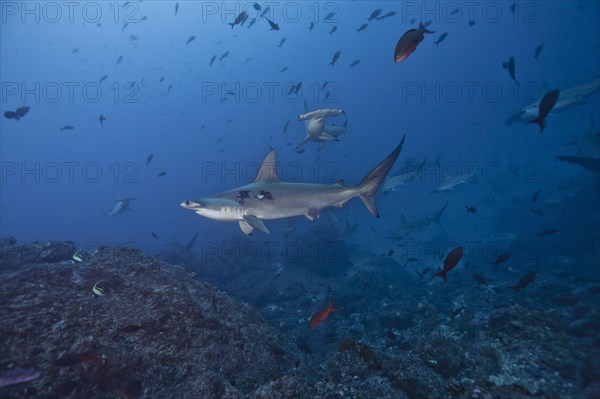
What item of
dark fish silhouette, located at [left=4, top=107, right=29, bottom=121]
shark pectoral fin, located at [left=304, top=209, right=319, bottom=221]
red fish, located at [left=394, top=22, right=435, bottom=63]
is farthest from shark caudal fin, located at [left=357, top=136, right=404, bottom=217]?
dark fish silhouette, located at [left=4, top=107, right=29, bottom=121]

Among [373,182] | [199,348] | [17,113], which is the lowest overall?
[199,348]

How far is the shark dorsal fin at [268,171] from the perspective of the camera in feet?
21.9

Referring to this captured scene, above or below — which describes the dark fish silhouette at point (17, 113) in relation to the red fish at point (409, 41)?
below

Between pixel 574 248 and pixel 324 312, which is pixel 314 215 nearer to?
pixel 324 312

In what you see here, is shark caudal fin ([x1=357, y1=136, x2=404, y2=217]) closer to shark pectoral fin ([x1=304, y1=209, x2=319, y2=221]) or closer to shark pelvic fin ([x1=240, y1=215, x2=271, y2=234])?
shark pectoral fin ([x1=304, y1=209, x2=319, y2=221])

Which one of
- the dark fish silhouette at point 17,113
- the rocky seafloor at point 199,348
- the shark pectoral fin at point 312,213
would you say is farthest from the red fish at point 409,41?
the dark fish silhouette at point 17,113

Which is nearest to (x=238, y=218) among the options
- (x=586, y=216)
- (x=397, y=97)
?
(x=586, y=216)

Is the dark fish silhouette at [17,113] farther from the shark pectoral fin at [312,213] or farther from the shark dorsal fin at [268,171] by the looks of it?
the shark pectoral fin at [312,213]

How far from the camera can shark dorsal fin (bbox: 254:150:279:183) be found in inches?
263

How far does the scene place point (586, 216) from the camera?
711 inches

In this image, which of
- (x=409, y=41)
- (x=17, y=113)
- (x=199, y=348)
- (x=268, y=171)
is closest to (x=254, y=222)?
(x=268, y=171)

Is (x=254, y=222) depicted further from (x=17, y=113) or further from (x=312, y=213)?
(x=17, y=113)

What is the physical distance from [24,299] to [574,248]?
2476 cm

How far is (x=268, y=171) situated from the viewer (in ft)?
22.2
